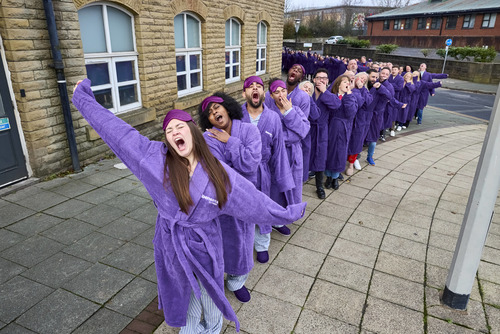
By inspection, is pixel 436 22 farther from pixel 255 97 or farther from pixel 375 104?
pixel 255 97

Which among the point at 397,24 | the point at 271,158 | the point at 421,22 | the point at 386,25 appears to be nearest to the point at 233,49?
the point at 271,158

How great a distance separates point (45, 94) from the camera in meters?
5.69

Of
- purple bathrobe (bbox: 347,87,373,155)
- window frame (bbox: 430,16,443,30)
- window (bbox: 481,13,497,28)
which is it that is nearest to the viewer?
purple bathrobe (bbox: 347,87,373,155)

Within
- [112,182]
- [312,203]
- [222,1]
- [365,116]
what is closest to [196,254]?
[312,203]

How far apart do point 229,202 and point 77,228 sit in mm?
2996

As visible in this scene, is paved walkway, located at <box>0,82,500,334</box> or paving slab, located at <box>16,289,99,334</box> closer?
paving slab, located at <box>16,289,99,334</box>

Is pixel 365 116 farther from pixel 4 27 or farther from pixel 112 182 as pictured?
pixel 4 27

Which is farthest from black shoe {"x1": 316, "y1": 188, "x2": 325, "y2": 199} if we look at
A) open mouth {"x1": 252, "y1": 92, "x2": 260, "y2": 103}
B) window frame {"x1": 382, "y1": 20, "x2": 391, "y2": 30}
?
window frame {"x1": 382, "y1": 20, "x2": 391, "y2": 30}

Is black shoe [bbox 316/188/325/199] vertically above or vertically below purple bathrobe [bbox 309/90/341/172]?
below

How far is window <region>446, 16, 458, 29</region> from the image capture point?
41.3 m

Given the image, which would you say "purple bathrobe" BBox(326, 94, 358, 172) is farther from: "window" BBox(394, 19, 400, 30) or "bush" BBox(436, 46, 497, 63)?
"window" BBox(394, 19, 400, 30)

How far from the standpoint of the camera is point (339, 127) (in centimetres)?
571

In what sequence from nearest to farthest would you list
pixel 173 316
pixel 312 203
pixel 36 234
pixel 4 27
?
pixel 173 316, pixel 36 234, pixel 4 27, pixel 312 203

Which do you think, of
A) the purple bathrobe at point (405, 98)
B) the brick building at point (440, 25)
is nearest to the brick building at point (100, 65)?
the purple bathrobe at point (405, 98)
